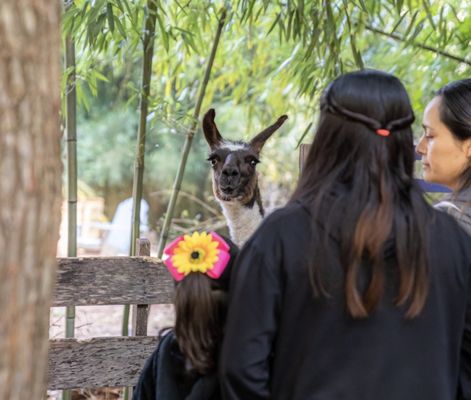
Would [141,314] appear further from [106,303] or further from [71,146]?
[71,146]

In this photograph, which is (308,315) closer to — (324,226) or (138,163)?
(324,226)

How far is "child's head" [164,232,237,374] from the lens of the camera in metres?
2.02

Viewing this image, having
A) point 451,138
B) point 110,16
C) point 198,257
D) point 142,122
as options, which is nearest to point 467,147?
point 451,138

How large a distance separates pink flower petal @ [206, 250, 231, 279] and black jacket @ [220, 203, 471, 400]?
0.09 m

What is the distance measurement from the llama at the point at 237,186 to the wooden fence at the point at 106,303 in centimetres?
42

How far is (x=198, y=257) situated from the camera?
6.70ft

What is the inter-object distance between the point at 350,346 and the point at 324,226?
0.30 meters

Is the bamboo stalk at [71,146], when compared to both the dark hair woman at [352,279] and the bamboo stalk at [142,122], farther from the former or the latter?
the dark hair woman at [352,279]

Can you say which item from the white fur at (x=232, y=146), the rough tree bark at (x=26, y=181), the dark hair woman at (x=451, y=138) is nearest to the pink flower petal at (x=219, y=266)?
the rough tree bark at (x=26, y=181)

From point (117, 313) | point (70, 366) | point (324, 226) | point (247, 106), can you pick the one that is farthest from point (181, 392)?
point (117, 313)

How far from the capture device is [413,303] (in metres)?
1.91

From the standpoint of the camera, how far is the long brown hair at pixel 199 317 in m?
2.01

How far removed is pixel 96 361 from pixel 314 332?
6.40ft

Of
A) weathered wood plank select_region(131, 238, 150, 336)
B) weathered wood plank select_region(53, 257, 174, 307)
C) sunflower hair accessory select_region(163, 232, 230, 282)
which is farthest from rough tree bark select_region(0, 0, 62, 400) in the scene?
weathered wood plank select_region(131, 238, 150, 336)
